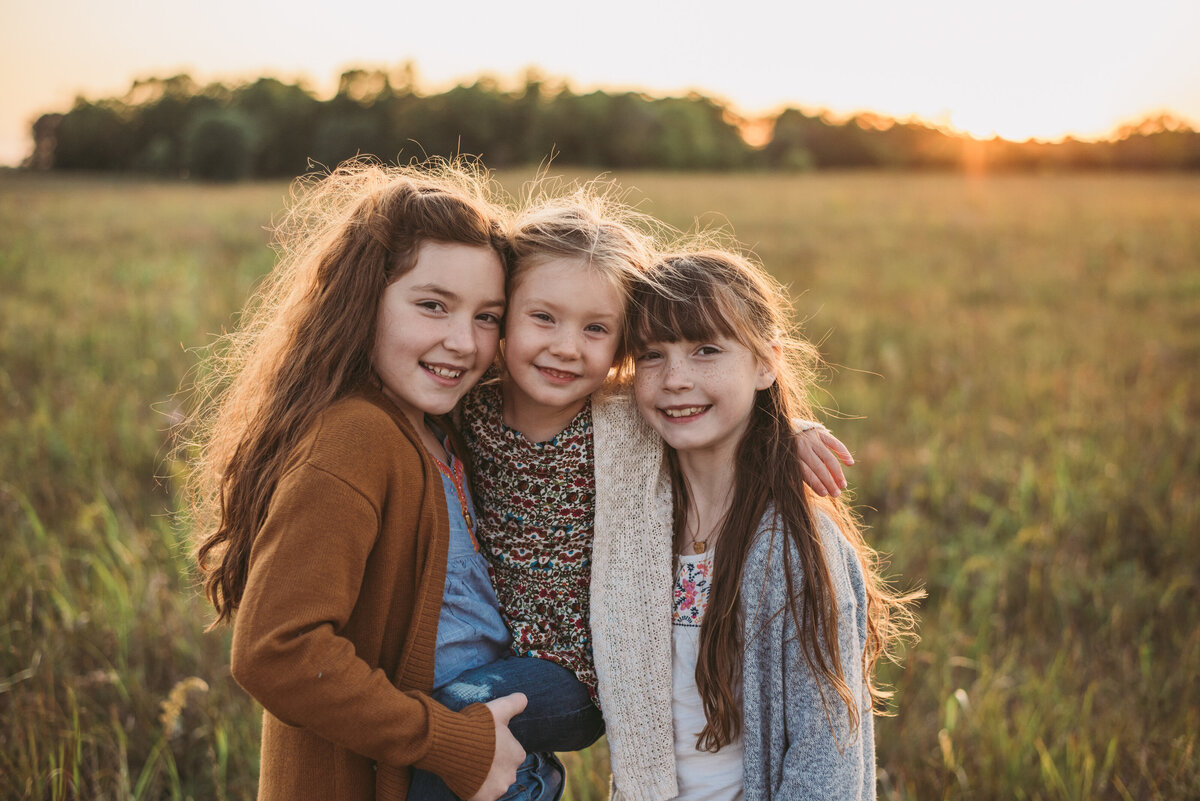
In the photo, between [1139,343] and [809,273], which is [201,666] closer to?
[1139,343]

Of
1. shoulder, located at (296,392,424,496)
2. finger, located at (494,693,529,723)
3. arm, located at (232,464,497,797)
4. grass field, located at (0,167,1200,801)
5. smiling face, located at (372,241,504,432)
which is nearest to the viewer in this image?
arm, located at (232,464,497,797)

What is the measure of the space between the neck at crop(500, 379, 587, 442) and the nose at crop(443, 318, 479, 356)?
0.27 metres

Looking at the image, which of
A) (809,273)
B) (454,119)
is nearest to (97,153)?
(454,119)

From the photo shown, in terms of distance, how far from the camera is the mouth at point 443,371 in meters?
1.79

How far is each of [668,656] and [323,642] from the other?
2.49 feet

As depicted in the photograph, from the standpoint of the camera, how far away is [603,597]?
1827 mm

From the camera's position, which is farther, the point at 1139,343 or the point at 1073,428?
the point at 1139,343

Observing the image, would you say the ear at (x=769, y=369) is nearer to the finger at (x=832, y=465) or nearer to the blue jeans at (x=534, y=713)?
the finger at (x=832, y=465)

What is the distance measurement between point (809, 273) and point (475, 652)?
354 inches

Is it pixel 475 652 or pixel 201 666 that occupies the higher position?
pixel 475 652

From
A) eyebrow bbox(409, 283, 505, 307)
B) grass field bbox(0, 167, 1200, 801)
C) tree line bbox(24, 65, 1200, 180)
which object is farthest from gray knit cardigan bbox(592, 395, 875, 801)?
tree line bbox(24, 65, 1200, 180)

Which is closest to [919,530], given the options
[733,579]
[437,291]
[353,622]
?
[733,579]

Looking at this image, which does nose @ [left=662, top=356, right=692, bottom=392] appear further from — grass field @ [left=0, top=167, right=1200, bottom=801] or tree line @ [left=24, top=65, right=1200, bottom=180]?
tree line @ [left=24, top=65, right=1200, bottom=180]

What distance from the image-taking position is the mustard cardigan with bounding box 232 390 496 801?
139 cm
